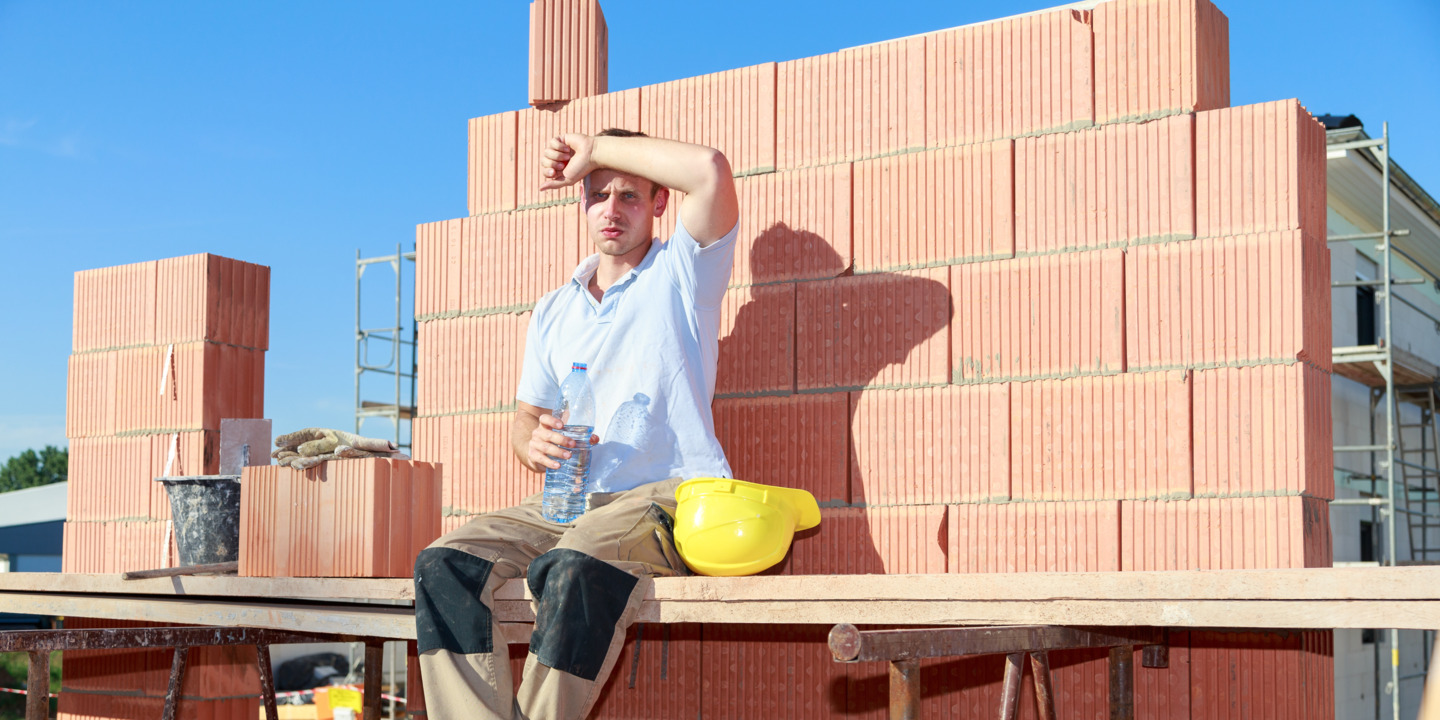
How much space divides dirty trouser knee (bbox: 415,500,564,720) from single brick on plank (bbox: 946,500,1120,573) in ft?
5.06

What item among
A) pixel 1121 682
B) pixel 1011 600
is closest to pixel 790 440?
pixel 1121 682

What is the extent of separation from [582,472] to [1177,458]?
191 cm

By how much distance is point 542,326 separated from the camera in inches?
189

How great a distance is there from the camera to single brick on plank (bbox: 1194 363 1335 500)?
3.93 m

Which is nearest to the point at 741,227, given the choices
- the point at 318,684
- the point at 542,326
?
the point at 542,326

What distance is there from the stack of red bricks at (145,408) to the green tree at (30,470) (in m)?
51.4

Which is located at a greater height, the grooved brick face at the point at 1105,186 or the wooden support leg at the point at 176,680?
the grooved brick face at the point at 1105,186

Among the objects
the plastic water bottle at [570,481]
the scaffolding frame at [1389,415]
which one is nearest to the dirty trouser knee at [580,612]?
the plastic water bottle at [570,481]

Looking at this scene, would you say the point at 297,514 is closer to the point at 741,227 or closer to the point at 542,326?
the point at 542,326

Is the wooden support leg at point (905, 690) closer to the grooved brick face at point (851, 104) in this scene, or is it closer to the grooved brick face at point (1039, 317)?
the grooved brick face at point (1039, 317)

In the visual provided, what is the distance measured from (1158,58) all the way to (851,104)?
1148mm

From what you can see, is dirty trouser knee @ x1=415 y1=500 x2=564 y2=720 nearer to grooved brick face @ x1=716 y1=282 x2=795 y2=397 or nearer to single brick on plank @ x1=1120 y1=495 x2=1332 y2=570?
grooved brick face @ x1=716 y1=282 x2=795 y2=397

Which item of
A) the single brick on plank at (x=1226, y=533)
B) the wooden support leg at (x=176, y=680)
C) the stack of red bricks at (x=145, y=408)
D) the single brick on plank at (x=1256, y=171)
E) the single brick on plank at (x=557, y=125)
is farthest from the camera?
the stack of red bricks at (x=145, y=408)

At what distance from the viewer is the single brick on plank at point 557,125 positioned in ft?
18.3
